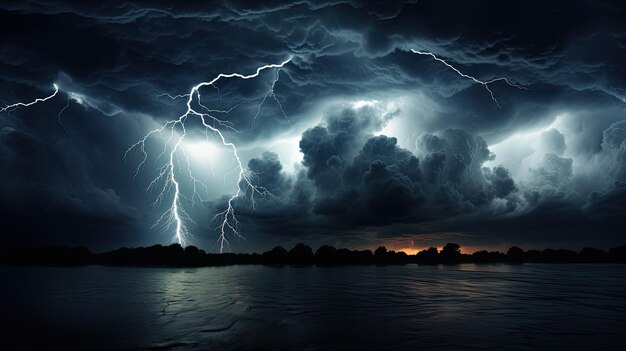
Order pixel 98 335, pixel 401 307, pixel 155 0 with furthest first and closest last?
pixel 155 0
pixel 401 307
pixel 98 335

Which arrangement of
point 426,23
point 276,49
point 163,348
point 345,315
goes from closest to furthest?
point 163,348, point 345,315, point 426,23, point 276,49

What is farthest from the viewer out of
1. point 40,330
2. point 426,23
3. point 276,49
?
point 276,49

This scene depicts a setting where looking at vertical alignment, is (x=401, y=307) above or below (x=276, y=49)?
below

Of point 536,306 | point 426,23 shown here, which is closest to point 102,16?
point 426,23

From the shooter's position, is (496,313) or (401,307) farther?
(401,307)

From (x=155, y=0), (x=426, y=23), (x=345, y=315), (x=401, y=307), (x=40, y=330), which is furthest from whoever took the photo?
(x=426, y=23)

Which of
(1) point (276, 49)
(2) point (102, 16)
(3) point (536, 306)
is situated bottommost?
(3) point (536, 306)

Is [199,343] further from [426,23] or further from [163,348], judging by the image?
[426,23]

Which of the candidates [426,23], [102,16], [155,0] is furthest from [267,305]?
[426,23]

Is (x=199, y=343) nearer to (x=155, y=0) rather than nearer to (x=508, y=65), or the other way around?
(x=155, y=0)
